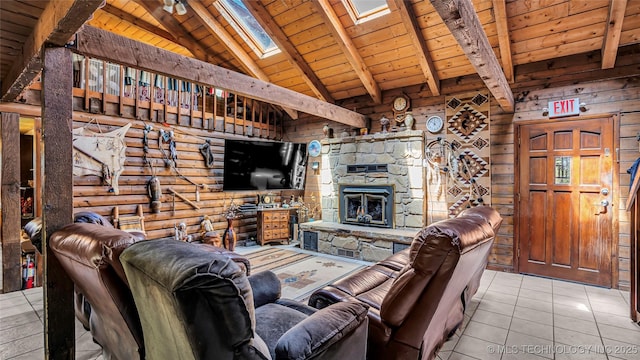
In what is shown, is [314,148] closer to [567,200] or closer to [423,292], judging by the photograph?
[567,200]

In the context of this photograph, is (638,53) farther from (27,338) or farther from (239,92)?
(27,338)

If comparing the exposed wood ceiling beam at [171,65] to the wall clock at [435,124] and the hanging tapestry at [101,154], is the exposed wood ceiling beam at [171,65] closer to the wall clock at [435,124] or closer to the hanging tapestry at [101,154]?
the wall clock at [435,124]

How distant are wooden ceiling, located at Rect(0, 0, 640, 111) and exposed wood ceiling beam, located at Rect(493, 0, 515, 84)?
0.01m

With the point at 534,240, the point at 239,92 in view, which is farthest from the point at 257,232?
the point at 534,240

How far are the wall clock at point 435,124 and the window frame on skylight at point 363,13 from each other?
1.71 metres

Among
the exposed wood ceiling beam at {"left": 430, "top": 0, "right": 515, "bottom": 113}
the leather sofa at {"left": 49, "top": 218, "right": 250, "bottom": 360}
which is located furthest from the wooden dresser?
the exposed wood ceiling beam at {"left": 430, "top": 0, "right": 515, "bottom": 113}

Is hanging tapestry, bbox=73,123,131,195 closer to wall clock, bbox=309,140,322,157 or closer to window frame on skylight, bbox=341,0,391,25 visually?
wall clock, bbox=309,140,322,157

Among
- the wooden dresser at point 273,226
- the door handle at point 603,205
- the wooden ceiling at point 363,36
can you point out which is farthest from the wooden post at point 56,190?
the door handle at point 603,205

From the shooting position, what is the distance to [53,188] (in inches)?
79.5

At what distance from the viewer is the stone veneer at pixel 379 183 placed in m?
4.56

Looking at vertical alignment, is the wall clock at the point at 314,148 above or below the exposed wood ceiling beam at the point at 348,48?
below

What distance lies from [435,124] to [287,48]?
8.63 feet

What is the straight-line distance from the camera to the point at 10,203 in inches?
131

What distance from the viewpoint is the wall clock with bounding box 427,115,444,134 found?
464 cm
